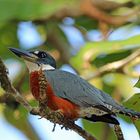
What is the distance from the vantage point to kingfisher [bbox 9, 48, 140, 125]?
12.4 feet

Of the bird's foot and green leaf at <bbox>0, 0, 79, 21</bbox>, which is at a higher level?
green leaf at <bbox>0, 0, 79, 21</bbox>

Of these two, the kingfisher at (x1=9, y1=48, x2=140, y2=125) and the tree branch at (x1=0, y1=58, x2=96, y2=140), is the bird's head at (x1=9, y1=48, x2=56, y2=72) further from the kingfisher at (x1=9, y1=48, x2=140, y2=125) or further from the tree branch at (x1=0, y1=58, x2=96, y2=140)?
the tree branch at (x1=0, y1=58, x2=96, y2=140)

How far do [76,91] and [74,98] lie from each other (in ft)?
0.39

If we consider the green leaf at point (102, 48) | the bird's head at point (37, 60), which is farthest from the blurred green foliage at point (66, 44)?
the bird's head at point (37, 60)

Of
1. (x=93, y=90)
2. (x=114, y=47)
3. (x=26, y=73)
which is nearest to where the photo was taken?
(x=93, y=90)

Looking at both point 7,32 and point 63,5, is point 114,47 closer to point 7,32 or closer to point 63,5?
point 63,5

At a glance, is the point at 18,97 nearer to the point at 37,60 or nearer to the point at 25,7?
the point at 25,7

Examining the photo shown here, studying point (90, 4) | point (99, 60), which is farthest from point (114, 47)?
point (99, 60)

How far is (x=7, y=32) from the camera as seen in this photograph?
18.6 feet

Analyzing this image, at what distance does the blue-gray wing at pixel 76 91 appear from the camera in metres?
3.97

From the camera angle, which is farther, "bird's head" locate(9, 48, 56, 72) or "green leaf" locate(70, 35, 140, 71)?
"bird's head" locate(9, 48, 56, 72)

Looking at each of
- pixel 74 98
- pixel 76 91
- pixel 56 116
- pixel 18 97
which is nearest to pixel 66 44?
pixel 76 91

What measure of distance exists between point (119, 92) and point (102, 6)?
1016 mm

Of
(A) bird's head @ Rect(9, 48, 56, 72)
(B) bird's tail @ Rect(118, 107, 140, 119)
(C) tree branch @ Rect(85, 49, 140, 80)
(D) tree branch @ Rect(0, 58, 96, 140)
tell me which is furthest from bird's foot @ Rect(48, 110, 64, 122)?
(C) tree branch @ Rect(85, 49, 140, 80)
